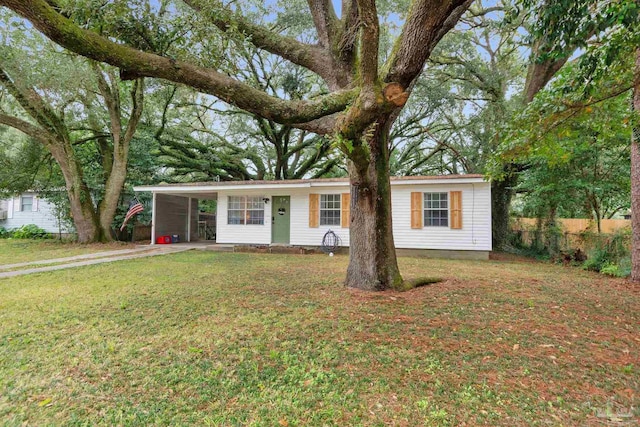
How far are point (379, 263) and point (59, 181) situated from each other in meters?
14.3

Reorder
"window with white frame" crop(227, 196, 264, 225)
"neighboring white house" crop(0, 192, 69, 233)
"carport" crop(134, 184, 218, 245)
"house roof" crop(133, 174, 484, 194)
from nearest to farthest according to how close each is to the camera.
→ "house roof" crop(133, 174, 484, 194) < "window with white frame" crop(227, 196, 264, 225) < "carport" crop(134, 184, 218, 245) < "neighboring white house" crop(0, 192, 69, 233)

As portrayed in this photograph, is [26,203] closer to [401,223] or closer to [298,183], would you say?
[298,183]

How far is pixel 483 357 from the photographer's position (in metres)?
2.83

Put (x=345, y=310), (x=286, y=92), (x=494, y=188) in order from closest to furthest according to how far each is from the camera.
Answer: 1. (x=345, y=310)
2. (x=494, y=188)
3. (x=286, y=92)

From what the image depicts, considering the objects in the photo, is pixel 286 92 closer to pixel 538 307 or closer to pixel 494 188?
pixel 494 188

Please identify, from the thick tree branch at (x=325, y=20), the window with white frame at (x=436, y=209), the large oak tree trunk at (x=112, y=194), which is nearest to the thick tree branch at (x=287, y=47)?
the thick tree branch at (x=325, y=20)

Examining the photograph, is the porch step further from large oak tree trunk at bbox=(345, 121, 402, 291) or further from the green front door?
large oak tree trunk at bbox=(345, 121, 402, 291)

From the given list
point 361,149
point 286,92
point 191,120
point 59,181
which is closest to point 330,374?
point 361,149

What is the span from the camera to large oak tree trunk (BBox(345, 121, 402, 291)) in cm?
490

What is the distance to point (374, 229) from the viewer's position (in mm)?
5023

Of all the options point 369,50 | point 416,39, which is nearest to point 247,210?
point 416,39

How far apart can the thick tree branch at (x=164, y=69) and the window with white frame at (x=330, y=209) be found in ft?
23.8

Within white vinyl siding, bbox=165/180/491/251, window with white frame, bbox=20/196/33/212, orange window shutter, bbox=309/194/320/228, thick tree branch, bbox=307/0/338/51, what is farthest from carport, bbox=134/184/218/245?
window with white frame, bbox=20/196/33/212

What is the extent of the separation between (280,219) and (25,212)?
14955mm
